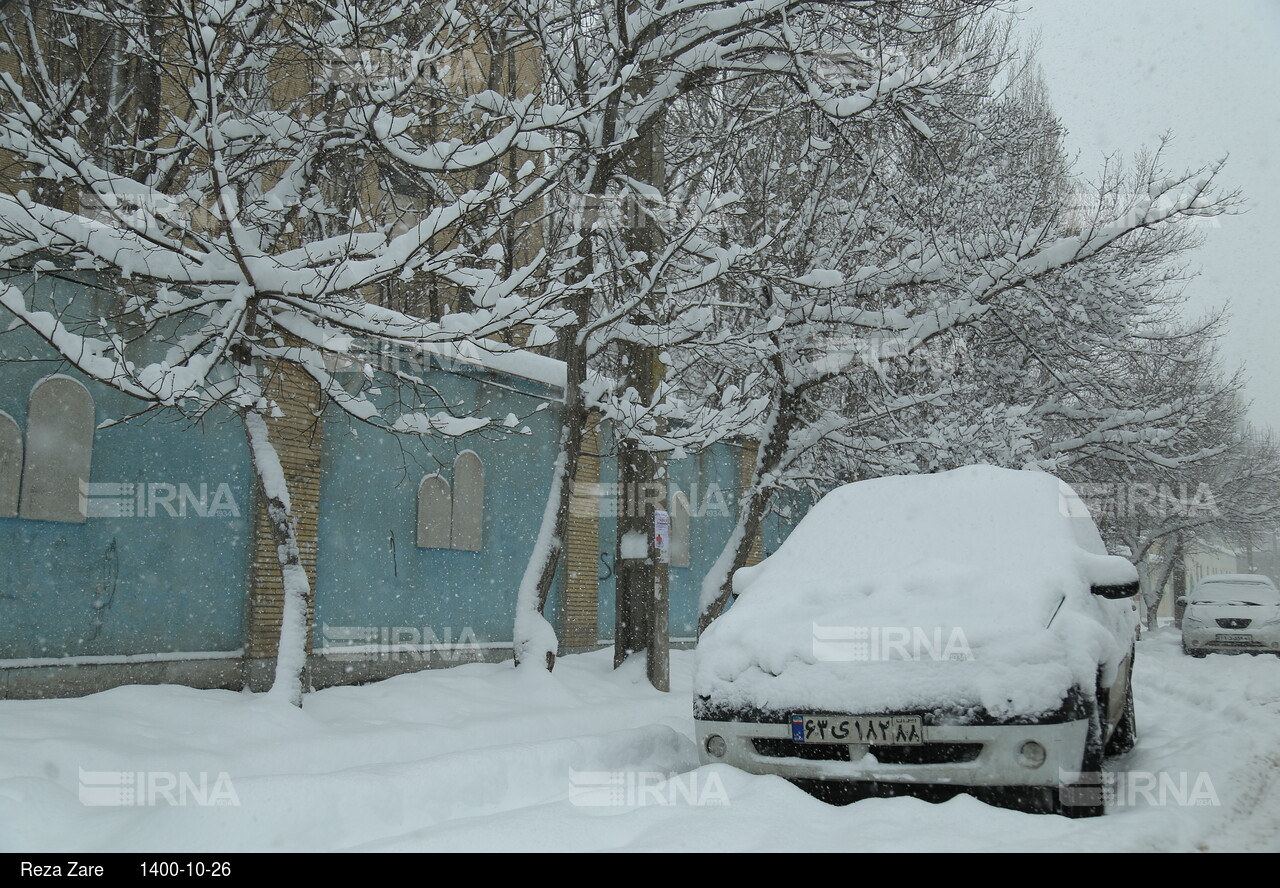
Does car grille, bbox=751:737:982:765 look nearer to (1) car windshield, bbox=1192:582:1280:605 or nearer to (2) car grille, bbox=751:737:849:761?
(2) car grille, bbox=751:737:849:761

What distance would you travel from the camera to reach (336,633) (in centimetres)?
982

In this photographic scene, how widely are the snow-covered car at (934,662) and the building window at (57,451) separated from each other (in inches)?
217

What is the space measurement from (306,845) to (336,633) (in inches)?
228

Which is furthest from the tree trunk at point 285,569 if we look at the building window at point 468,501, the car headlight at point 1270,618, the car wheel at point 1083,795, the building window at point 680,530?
the car headlight at point 1270,618

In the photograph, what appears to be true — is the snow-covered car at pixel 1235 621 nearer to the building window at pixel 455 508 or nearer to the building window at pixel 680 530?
the building window at pixel 680 530

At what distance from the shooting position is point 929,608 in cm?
481

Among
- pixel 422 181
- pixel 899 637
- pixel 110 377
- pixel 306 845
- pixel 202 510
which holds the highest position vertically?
pixel 422 181

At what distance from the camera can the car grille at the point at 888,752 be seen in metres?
4.38

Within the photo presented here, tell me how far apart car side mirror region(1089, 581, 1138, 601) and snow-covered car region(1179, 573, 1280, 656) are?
15509 millimetres

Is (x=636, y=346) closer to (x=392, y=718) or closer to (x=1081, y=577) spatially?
(x=392, y=718)

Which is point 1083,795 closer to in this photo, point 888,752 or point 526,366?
point 888,752

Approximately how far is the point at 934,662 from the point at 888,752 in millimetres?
450

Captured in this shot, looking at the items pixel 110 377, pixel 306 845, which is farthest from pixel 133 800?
pixel 110 377

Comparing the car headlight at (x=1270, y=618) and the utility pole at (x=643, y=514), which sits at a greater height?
the utility pole at (x=643, y=514)
